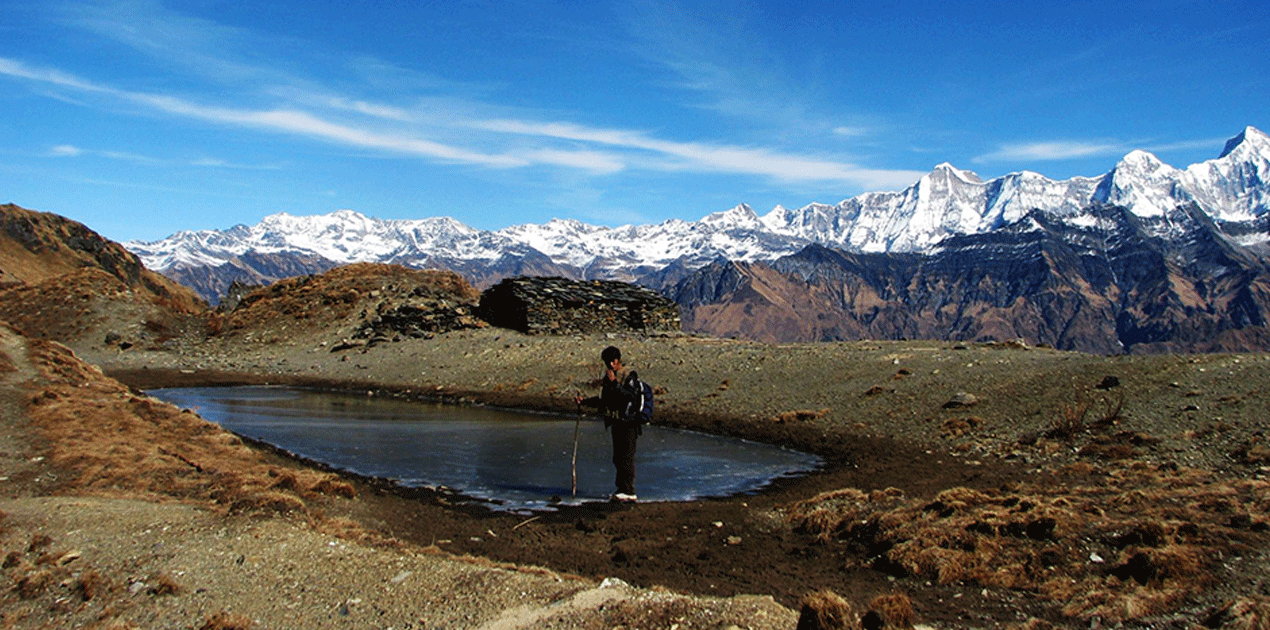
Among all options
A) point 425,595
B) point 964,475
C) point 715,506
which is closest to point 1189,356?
point 964,475

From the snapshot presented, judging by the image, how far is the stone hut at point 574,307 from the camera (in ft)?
139

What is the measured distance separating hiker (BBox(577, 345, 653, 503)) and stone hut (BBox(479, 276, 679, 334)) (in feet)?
90.2

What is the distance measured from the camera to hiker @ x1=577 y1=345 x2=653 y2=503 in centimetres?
1389

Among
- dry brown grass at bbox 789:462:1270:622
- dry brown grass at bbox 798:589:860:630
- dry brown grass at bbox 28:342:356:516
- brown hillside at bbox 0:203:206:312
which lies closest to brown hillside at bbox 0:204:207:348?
brown hillside at bbox 0:203:206:312

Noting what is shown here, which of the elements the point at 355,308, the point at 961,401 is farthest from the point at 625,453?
the point at 355,308

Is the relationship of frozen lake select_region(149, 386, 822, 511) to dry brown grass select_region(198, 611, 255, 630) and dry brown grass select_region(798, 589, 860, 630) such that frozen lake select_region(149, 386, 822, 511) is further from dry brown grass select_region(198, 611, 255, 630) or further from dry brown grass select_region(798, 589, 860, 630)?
dry brown grass select_region(798, 589, 860, 630)

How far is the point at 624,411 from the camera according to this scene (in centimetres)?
1392

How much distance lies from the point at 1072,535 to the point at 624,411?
271 inches

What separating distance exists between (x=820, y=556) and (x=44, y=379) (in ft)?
55.5

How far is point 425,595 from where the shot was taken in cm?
786

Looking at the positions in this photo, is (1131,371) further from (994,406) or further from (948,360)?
(948,360)

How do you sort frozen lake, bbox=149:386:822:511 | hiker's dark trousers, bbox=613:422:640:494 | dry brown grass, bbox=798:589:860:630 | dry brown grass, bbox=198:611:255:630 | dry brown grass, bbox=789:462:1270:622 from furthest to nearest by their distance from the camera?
frozen lake, bbox=149:386:822:511 < hiker's dark trousers, bbox=613:422:640:494 < dry brown grass, bbox=789:462:1270:622 < dry brown grass, bbox=198:611:255:630 < dry brown grass, bbox=798:589:860:630

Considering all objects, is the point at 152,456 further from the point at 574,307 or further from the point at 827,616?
the point at 574,307

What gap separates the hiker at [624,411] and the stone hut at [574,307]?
27494 mm
